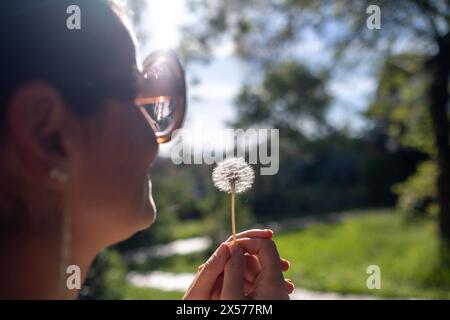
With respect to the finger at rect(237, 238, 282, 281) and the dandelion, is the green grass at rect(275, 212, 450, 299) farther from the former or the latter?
the finger at rect(237, 238, 282, 281)

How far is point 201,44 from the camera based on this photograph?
23.0 feet

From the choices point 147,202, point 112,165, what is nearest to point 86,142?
point 112,165

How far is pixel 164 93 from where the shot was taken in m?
1.00

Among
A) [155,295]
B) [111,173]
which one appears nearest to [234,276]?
[111,173]

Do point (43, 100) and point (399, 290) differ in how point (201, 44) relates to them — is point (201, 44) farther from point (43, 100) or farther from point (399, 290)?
point (43, 100)

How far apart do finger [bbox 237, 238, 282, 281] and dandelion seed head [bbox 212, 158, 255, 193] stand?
0.24 m

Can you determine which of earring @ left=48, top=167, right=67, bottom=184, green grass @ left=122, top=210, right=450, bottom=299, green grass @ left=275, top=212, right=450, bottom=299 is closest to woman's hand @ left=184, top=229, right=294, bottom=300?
earring @ left=48, top=167, right=67, bottom=184

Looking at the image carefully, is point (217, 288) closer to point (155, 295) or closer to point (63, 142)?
point (63, 142)

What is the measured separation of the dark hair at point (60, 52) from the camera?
2.50 feet

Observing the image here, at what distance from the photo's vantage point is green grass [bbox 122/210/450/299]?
620cm

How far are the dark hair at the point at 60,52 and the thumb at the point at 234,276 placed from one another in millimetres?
385

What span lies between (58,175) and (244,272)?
0.43 metres

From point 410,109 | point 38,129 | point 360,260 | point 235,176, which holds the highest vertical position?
point 410,109

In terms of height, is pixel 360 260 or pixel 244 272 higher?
pixel 244 272
